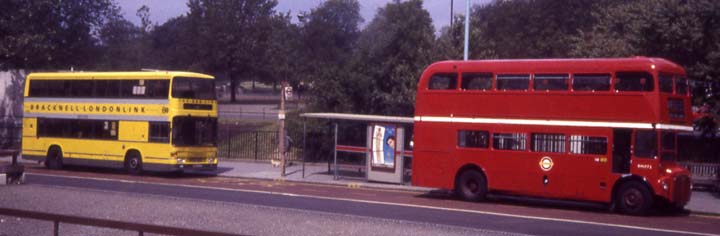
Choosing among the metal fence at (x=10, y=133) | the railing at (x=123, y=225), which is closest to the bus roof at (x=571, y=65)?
the railing at (x=123, y=225)

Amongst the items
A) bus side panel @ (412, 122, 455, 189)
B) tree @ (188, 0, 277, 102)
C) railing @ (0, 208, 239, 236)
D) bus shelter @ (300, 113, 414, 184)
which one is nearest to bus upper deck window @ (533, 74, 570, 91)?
bus side panel @ (412, 122, 455, 189)

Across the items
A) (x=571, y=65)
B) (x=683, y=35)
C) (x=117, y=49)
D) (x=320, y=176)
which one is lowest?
(x=320, y=176)

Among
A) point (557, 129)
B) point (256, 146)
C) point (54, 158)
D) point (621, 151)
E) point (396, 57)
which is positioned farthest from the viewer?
point (256, 146)

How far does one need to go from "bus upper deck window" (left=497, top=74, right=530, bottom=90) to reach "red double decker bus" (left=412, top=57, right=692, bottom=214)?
0.03 meters

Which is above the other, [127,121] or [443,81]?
[443,81]

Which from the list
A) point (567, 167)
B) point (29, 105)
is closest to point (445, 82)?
point (567, 167)

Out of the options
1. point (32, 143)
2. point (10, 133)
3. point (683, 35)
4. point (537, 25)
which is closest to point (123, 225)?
point (683, 35)

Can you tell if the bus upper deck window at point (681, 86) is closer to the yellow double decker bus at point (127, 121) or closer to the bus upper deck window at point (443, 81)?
the bus upper deck window at point (443, 81)

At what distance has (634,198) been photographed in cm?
2023

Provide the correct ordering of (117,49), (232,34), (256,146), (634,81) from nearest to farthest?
1. (634,81)
2. (256,146)
3. (117,49)
4. (232,34)

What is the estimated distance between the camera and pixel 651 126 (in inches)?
787

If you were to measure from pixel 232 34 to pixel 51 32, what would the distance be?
27897 millimetres

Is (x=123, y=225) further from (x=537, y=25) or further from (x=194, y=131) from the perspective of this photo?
(x=537, y=25)

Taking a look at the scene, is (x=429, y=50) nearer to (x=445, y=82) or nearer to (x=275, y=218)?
(x=445, y=82)
